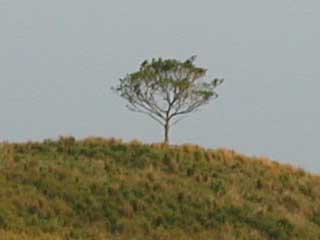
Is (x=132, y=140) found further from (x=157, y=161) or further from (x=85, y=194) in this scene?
(x=85, y=194)

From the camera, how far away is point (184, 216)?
23.0 meters

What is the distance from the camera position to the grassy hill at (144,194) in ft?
70.8

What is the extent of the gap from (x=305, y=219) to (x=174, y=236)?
539cm

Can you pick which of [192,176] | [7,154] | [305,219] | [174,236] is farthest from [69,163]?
[305,219]

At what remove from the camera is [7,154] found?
2631 centimetres

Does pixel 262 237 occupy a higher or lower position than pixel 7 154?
lower

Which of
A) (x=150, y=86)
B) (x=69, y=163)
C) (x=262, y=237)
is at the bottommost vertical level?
(x=262, y=237)

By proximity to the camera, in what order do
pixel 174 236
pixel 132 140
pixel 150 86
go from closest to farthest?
pixel 174 236 → pixel 132 140 → pixel 150 86

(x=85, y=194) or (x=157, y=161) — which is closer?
(x=85, y=194)

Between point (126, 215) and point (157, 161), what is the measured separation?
5076mm

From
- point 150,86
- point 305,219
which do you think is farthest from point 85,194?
point 150,86

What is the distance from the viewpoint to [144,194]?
24.1m

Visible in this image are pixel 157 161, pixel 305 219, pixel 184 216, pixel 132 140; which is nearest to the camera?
pixel 184 216

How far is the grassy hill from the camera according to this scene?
70.8 feet
